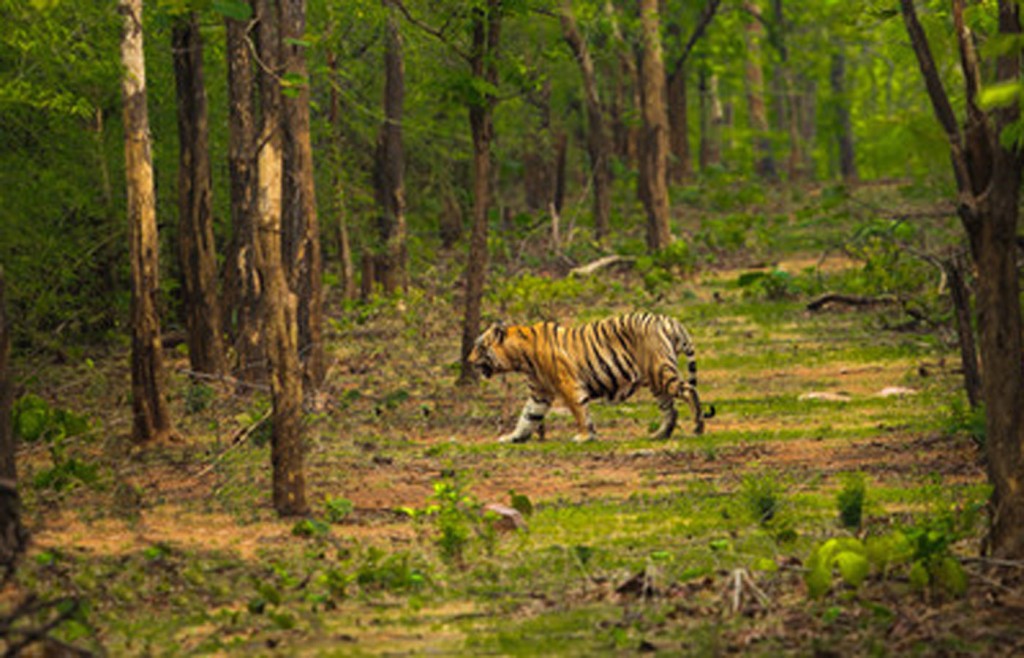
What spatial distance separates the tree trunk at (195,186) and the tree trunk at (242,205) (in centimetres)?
38

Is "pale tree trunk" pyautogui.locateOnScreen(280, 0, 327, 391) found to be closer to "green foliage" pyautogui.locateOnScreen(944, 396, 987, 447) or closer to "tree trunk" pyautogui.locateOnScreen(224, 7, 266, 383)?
"tree trunk" pyautogui.locateOnScreen(224, 7, 266, 383)

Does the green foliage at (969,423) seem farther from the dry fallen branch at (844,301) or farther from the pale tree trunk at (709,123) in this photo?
the pale tree trunk at (709,123)

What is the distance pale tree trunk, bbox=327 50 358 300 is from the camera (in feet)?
80.0

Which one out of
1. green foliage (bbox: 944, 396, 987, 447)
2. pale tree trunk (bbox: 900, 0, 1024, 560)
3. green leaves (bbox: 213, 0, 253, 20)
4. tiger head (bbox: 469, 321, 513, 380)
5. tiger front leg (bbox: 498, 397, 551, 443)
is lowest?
tiger front leg (bbox: 498, 397, 551, 443)

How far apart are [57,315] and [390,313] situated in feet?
19.4

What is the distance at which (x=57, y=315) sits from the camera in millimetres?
20766

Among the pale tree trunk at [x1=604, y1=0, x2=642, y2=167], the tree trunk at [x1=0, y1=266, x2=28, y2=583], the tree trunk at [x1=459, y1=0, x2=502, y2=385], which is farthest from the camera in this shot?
the pale tree trunk at [x1=604, y1=0, x2=642, y2=167]

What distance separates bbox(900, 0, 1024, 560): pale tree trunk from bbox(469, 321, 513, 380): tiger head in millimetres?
7356

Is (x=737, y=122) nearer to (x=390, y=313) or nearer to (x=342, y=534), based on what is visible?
(x=390, y=313)

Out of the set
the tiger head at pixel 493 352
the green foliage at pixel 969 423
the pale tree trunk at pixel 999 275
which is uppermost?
A: the pale tree trunk at pixel 999 275

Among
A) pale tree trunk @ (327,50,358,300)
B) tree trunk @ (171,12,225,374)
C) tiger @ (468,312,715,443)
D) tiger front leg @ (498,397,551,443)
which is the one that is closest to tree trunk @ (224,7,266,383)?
tree trunk @ (171,12,225,374)

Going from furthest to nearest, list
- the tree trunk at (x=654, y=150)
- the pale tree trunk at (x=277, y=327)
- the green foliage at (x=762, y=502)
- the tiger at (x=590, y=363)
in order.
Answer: the tree trunk at (x=654, y=150) < the tiger at (x=590, y=363) < the pale tree trunk at (x=277, y=327) < the green foliage at (x=762, y=502)

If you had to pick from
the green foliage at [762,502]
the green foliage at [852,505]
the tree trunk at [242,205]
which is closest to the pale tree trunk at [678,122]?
the tree trunk at [242,205]

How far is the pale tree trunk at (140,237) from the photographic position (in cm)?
1423
